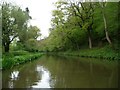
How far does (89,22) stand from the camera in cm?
3972

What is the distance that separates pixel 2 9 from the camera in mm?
31266

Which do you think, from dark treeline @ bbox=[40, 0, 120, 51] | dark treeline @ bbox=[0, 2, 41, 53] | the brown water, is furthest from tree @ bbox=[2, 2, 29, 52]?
the brown water

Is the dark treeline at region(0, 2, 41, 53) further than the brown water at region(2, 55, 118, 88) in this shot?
Yes

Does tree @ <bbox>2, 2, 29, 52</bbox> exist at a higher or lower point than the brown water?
higher

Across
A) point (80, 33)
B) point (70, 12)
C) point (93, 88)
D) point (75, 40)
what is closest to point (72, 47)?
point (75, 40)

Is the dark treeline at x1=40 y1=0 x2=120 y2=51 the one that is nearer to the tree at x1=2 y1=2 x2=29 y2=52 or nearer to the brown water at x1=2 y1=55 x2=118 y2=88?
the tree at x1=2 y1=2 x2=29 y2=52

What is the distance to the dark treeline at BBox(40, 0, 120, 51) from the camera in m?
31.2

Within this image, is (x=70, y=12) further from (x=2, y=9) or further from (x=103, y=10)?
(x=2, y=9)

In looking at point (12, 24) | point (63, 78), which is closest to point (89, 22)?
point (12, 24)

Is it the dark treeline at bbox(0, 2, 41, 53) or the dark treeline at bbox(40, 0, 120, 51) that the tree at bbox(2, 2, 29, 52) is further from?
the dark treeline at bbox(40, 0, 120, 51)

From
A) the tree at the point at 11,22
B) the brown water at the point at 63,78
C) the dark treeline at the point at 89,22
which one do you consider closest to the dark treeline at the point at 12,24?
the tree at the point at 11,22

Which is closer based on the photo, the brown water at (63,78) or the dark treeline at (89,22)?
the brown water at (63,78)

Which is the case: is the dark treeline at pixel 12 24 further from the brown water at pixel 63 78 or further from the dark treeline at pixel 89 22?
the brown water at pixel 63 78

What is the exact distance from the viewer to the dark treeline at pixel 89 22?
31.2 meters
